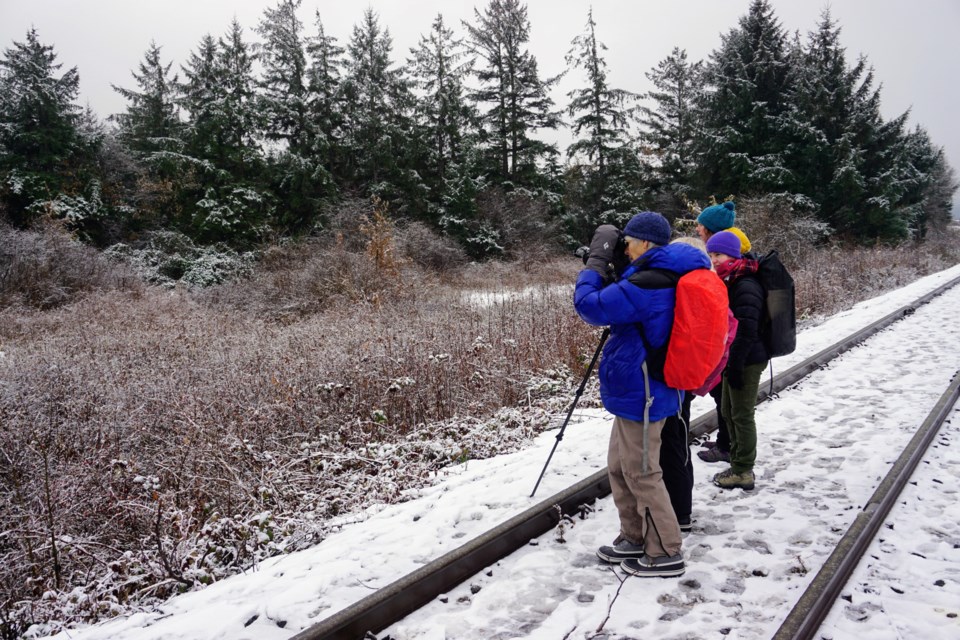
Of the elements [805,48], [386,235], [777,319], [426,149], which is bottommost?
[777,319]

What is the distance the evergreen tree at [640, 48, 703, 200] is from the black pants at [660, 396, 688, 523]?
1328 inches

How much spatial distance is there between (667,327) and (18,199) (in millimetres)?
28630

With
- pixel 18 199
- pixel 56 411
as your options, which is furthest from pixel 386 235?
pixel 18 199

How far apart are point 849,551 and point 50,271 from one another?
20.8 m

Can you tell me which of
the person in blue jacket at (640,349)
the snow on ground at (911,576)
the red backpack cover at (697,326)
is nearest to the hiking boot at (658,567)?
the person in blue jacket at (640,349)

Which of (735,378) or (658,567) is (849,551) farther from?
(735,378)

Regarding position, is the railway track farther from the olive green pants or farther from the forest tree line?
the forest tree line

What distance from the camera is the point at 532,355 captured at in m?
8.15

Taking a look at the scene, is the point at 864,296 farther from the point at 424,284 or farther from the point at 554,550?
the point at 554,550

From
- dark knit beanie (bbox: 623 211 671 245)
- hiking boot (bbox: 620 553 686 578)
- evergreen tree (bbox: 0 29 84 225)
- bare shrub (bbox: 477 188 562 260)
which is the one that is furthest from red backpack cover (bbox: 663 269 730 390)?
evergreen tree (bbox: 0 29 84 225)

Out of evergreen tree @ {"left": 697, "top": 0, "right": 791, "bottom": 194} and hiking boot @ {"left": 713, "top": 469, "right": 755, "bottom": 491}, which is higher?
evergreen tree @ {"left": 697, "top": 0, "right": 791, "bottom": 194}

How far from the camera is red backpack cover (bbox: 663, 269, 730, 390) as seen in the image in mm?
2748

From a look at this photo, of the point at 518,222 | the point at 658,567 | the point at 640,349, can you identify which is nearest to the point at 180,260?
the point at 518,222

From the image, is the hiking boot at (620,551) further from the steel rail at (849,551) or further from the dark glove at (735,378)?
the dark glove at (735,378)
